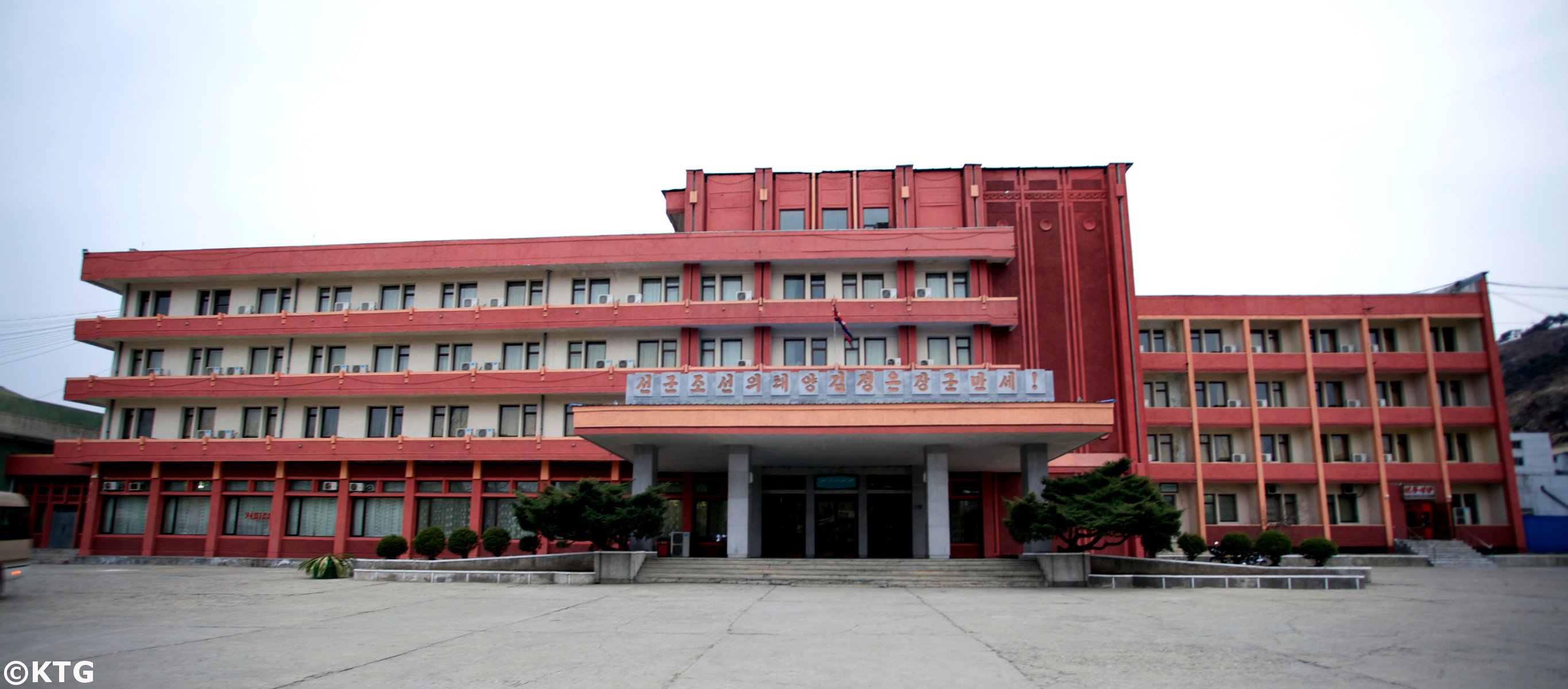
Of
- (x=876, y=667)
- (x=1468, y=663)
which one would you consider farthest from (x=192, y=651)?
(x=1468, y=663)

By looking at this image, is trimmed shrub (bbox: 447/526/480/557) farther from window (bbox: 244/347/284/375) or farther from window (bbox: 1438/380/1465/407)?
window (bbox: 1438/380/1465/407)

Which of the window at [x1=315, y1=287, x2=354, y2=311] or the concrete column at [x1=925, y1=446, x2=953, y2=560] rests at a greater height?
the window at [x1=315, y1=287, x2=354, y2=311]

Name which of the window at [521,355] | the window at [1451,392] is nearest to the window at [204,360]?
the window at [521,355]

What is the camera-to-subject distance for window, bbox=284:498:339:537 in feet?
123

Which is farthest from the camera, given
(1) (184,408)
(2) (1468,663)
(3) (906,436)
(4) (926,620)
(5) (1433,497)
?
(5) (1433,497)

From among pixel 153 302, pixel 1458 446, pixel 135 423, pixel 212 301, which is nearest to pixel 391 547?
pixel 212 301

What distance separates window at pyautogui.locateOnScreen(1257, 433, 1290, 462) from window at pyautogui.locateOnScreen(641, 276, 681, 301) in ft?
88.9

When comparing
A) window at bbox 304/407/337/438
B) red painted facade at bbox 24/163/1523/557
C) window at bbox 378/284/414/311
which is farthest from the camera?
window at bbox 378/284/414/311

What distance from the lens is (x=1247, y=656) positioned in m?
11.2

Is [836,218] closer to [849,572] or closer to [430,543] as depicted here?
[849,572]

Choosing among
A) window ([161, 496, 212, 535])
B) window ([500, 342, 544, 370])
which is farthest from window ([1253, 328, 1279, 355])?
window ([161, 496, 212, 535])

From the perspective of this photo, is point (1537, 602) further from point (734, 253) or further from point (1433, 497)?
point (1433, 497)

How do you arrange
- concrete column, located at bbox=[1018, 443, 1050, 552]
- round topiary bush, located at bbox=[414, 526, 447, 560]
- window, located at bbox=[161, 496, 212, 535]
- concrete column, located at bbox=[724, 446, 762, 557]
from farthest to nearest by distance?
window, located at bbox=[161, 496, 212, 535] < round topiary bush, located at bbox=[414, 526, 447, 560] < concrete column, located at bbox=[724, 446, 762, 557] < concrete column, located at bbox=[1018, 443, 1050, 552]

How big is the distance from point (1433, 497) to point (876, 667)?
138 ft
